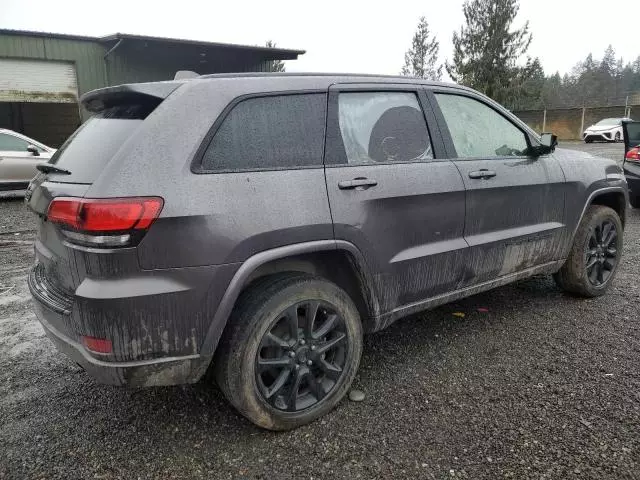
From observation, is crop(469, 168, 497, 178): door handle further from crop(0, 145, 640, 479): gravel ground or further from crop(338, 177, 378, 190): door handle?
crop(0, 145, 640, 479): gravel ground

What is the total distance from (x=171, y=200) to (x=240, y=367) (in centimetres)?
84

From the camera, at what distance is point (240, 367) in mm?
2320

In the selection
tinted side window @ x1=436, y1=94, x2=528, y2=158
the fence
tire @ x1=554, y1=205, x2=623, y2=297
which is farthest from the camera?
the fence

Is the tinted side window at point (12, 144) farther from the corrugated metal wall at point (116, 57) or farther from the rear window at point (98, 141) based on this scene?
the rear window at point (98, 141)

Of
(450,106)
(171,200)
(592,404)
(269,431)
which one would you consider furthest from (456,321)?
(171,200)

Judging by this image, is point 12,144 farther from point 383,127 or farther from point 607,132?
point 607,132

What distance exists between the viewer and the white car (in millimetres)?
23286

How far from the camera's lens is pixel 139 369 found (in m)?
2.15

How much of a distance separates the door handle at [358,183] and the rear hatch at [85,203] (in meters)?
0.95

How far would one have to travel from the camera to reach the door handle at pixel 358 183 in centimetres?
259

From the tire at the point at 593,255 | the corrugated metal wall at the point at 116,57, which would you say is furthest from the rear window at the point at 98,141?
the corrugated metal wall at the point at 116,57

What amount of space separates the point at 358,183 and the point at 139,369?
140 cm

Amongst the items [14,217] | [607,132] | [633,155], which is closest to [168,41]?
[14,217]

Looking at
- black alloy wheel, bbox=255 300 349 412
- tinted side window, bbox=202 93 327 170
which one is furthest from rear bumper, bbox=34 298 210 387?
tinted side window, bbox=202 93 327 170
